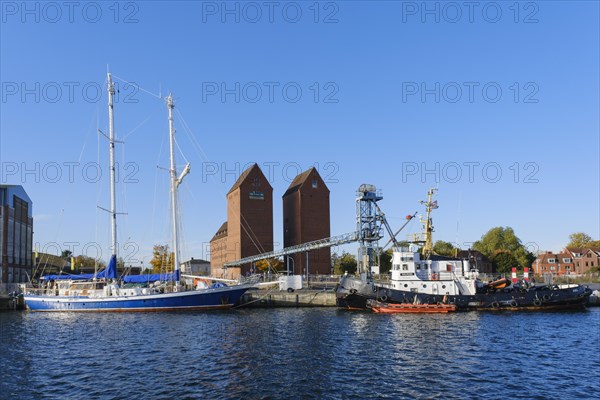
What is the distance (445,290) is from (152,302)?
31.0m

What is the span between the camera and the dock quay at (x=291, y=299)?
59.8m

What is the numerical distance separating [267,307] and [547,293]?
30685 millimetres

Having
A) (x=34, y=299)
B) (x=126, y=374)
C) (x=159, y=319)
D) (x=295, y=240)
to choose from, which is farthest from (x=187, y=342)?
(x=295, y=240)

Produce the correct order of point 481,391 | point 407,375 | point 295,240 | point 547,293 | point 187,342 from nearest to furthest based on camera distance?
point 481,391
point 407,375
point 187,342
point 547,293
point 295,240

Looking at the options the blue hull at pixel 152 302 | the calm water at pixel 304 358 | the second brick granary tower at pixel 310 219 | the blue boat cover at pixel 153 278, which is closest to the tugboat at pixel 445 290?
the calm water at pixel 304 358

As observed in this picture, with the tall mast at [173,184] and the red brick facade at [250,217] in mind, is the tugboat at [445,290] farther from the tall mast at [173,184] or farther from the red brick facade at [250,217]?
the red brick facade at [250,217]

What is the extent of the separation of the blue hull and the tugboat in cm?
1270

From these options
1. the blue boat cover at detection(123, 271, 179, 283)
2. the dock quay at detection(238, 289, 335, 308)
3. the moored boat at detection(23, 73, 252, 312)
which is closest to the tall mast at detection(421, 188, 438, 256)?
the dock quay at detection(238, 289, 335, 308)

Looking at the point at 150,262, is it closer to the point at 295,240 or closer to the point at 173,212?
the point at 295,240

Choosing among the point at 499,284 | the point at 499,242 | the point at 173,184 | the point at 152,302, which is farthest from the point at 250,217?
the point at 499,242

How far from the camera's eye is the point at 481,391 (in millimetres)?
20312

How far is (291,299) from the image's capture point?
60094 mm

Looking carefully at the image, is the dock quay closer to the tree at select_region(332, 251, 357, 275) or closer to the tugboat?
the tugboat

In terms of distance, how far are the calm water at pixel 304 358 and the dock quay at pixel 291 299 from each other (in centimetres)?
1607
